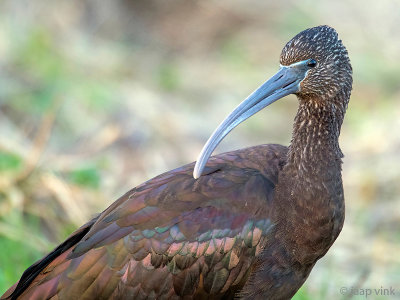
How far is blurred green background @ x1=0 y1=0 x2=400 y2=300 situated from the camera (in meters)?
6.54

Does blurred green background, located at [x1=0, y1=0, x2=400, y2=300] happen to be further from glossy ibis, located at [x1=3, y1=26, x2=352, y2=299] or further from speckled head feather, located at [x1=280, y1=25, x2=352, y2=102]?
speckled head feather, located at [x1=280, y1=25, x2=352, y2=102]

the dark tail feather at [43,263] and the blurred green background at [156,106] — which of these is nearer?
the dark tail feather at [43,263]

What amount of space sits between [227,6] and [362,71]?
2.47 meters

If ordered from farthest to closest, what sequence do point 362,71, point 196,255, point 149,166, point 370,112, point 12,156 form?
point 362,71 < point 370,112 < point 149,166 < point 12,156 < point 196,255

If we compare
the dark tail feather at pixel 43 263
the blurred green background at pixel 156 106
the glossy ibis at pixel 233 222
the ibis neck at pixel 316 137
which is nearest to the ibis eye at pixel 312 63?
the glossy ibis at pixel 233 222

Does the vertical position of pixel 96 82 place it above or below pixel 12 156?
above

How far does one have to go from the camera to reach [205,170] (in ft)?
14.1

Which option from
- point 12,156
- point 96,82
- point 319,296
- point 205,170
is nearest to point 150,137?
point 96,82

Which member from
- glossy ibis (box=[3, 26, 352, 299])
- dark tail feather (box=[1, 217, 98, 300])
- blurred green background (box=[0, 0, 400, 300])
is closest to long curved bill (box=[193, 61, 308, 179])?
glossy ibis (box=[3, 26, 352, 299])

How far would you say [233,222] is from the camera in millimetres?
4125

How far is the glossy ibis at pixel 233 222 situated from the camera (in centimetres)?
409

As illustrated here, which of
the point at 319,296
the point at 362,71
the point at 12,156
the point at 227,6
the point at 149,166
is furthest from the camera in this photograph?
the point at 227,6

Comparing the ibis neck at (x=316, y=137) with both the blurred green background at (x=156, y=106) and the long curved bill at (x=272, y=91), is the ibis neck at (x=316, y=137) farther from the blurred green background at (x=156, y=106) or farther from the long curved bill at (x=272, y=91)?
the blurred green background at (x=156, y=106)

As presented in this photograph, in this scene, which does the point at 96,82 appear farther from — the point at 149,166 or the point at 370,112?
the point at 370,112
